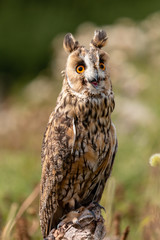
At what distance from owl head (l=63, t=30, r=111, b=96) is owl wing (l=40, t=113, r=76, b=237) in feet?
0.64

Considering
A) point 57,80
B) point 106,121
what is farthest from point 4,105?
point 106,121

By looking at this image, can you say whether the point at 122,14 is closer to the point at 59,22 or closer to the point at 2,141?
the point at 59,22

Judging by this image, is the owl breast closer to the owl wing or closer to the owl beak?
the owl wing

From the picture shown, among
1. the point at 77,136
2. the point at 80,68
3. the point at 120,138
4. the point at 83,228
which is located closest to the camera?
the point at 83,228

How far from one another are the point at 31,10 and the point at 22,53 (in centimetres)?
181

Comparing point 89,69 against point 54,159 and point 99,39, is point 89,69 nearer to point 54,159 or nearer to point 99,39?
point 99,39

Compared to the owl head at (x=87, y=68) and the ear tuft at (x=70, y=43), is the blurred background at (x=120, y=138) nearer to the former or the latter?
the owl head at (x=87, y=68)

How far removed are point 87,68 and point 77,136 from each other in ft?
1.19

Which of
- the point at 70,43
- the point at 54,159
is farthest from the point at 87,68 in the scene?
the point at 54,159

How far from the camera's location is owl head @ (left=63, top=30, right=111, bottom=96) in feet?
7.70

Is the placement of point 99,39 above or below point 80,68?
above

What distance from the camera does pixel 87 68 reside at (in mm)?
2357

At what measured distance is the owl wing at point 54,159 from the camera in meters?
2.51

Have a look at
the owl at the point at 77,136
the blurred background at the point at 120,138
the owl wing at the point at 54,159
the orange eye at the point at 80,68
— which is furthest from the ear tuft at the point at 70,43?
the blurred background at the point at 120,138
